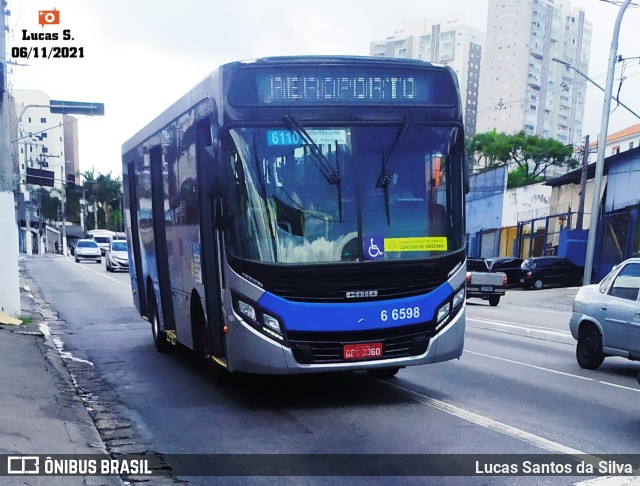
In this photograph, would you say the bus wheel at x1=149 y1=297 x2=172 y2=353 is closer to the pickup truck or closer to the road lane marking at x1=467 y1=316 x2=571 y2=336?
the road lane marking at x1=467 y1=316 x2=571 y2=336

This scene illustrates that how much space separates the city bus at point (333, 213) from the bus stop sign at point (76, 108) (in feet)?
58.0

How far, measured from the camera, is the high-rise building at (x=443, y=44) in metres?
140

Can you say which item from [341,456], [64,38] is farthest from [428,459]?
[64,38]

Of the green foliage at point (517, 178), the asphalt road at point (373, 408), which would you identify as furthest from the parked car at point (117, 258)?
the green foliage at point (517, 178)

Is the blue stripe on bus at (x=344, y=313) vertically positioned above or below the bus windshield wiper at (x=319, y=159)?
below

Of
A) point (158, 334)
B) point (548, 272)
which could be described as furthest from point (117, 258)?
point (158, 334)

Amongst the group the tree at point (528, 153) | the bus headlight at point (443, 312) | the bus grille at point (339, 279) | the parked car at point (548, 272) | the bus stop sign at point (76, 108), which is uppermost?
the tree at point (528, 153)

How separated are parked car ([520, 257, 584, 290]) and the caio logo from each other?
24165 millimetres

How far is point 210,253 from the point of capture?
7754 mm

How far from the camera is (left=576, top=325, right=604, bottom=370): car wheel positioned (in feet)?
33.3

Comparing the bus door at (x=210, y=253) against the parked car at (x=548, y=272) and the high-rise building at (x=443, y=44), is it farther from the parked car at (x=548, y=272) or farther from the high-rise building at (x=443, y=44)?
the high-rise building at (x=443, y=44)

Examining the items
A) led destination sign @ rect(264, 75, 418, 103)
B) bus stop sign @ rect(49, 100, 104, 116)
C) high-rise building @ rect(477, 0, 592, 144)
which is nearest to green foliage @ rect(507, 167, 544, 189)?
bus stop sign @ rect(49, 100, 104, 116)

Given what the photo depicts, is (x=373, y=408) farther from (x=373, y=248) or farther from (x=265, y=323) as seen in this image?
(x=373, y=248)

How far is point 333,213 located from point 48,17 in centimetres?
1735
